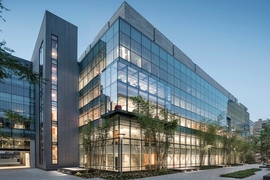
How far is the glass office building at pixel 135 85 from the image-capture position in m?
26.0

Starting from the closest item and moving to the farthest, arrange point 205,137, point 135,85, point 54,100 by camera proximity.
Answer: point 135,85 < point 54,100 < point 205,137

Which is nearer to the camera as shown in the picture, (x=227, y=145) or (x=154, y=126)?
→ (x=154, y=126)

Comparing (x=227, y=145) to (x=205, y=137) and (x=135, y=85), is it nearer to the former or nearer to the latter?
(x=205, y=137)

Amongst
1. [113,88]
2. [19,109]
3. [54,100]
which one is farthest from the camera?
[19,109]

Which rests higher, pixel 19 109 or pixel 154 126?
pixel 19 109

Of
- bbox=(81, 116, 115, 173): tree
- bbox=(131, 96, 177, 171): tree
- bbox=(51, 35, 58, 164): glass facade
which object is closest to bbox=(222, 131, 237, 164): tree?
bbox=(131, 96, 177, 171): tree

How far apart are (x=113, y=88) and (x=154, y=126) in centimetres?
648

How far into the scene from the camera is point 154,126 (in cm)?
2609

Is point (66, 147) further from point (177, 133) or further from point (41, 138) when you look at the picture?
point (177, 133)

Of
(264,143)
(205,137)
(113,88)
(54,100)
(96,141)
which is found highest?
(113,88)

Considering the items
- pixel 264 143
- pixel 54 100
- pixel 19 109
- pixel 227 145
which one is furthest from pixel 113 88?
pixel 227 145

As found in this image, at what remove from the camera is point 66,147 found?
3322cm

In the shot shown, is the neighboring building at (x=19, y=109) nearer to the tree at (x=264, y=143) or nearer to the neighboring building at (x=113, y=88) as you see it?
the neighboring building at (x=113, y=88)

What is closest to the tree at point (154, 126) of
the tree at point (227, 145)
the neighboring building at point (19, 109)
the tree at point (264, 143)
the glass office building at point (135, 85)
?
the glass office building at point (135, 85)
